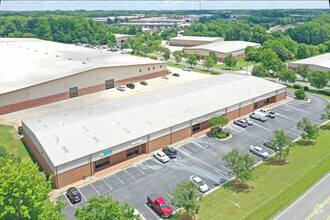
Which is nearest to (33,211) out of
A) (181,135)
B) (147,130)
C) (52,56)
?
(147,130)

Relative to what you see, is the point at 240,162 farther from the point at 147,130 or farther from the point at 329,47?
the point at 329,47

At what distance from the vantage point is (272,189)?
4053cm

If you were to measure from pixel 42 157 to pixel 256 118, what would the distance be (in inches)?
1838

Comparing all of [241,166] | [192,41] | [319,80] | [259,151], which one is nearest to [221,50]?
[192,41]

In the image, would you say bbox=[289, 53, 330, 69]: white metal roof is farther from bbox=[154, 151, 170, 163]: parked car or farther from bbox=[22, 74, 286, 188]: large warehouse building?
bbox=[154, 151, 170, 163]: parked car

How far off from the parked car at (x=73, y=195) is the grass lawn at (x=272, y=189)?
16.3 m

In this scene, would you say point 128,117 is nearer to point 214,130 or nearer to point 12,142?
point 214,130

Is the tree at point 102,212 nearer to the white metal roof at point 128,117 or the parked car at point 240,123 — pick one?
the white metal roof at point 128,117

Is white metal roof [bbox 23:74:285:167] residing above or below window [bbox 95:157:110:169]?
above

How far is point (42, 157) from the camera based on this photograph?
45.1m

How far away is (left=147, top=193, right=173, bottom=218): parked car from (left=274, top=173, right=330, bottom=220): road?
1317cm

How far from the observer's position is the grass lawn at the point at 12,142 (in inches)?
2042

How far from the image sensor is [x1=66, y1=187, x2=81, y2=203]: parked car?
3800cm

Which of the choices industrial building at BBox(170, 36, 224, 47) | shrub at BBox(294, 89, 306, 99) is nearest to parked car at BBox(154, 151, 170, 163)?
shrub at BBox(294, 89, 306, 99)
